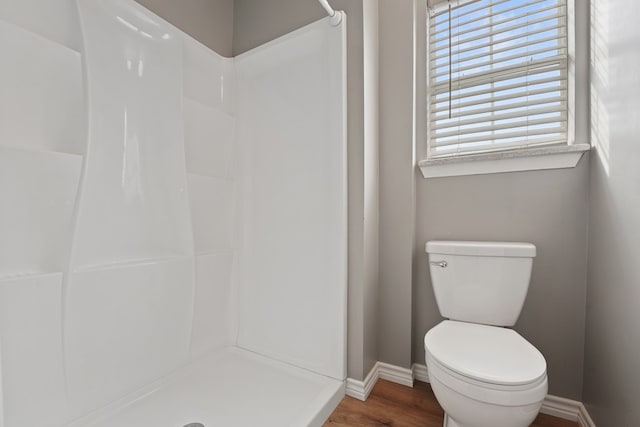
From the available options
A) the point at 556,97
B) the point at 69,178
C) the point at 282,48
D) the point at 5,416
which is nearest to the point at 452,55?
the point at 556,97

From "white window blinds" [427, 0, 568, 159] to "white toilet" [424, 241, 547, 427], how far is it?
595 mm

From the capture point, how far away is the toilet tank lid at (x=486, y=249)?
125cm

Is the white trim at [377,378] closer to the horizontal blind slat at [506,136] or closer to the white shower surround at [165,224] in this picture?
the white shower surround at [165,224]

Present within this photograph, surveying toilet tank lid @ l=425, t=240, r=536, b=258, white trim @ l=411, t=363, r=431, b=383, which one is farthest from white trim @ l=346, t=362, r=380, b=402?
toilet tank lid @ l=425, t=240, r=536, b=258

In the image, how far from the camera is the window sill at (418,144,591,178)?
1.30m

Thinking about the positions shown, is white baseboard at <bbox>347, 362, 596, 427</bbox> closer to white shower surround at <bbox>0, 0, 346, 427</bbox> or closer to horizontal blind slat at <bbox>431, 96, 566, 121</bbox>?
white shower surround at <bbox>0, 0, 346, 427</bbox>

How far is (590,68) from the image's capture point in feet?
4.24

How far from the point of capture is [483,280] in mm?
1307

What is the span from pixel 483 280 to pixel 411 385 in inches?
26.8

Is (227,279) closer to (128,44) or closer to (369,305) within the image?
(369,305)

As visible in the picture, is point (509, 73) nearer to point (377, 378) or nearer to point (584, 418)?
point (584, 418)

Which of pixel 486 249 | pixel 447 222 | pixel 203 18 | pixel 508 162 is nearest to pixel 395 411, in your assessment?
pixel 486 249

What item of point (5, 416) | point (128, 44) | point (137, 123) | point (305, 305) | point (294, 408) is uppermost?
point (128, 44)

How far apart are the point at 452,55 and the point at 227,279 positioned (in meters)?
1.81
